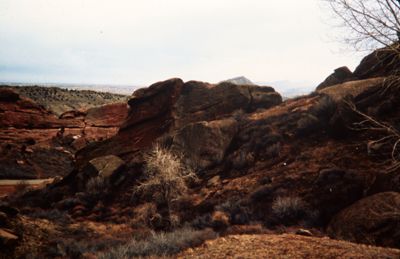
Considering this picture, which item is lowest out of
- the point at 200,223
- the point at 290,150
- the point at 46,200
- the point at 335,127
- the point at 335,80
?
the point at 46,200

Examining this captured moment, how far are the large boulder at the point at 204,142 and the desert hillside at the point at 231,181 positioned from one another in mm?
77

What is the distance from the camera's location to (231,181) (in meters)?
19.4

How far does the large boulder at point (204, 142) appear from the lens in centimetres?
2233

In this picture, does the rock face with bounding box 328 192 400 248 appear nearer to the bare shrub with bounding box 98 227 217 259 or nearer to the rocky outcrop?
the bare shrub with bounding box 98 227 217 259

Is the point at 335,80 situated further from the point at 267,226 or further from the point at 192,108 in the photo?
the point at 267,226

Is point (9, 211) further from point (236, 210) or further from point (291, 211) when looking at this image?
point (291, 211)

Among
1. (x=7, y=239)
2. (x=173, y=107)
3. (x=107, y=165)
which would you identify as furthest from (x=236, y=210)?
(x=173, y=107)

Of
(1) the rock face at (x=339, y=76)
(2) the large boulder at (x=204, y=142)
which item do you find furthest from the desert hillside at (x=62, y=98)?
(1) the rock face at (x=339, y=76)

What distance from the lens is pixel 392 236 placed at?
353 inches

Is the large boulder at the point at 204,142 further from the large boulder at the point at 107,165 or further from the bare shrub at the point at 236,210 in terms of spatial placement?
the bare shrub at the point at 236,210

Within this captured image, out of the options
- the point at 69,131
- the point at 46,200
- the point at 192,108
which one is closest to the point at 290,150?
the point at 192,108

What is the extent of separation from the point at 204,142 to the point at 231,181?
4190 mm

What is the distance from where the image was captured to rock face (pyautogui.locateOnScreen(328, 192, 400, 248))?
29.8 feet

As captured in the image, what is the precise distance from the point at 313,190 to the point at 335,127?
568 cm
